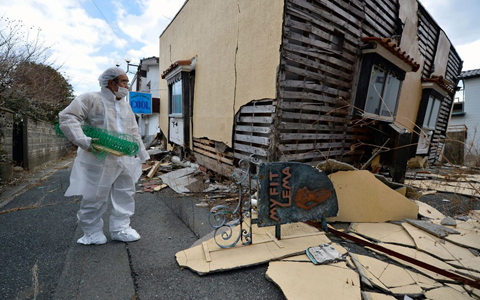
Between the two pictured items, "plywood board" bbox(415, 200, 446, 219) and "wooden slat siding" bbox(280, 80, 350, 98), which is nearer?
"plywood board" bbox(415, 200, 446, 219)

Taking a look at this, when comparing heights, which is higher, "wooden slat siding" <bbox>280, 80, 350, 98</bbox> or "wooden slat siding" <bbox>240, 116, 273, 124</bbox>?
"wooden slat siding" <bbox>280, 80, 350, 98</bbox>

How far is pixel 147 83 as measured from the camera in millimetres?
15430

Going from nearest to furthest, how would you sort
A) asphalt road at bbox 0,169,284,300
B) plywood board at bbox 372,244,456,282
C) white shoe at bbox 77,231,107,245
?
asphalt road at bbox 0,169,284,300 → plywood board at bbox 372,244,456,282 → white shoe at bbox 77,231,107,245

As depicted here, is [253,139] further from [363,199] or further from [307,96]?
[363,199]

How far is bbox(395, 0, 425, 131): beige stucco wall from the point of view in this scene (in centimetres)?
664

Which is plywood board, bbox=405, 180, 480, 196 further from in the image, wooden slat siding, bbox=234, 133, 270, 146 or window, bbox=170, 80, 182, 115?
window, bbox=170, 80, 182, 115

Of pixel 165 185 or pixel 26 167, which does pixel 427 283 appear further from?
pixel 26 167

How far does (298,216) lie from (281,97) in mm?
2199

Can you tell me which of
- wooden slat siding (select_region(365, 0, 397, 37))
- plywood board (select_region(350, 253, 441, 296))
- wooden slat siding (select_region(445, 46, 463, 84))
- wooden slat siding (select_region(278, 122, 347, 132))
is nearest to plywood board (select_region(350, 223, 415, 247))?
plywood board (select_region(350, 253, 441, 296))

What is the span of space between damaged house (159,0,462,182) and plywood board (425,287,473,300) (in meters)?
1.59

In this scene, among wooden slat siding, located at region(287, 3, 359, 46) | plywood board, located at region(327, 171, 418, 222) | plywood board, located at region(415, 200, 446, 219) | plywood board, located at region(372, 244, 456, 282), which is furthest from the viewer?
wooden slat siding, located at region(287, 3, 359, 46)

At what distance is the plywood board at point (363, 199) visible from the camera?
10.1 ft

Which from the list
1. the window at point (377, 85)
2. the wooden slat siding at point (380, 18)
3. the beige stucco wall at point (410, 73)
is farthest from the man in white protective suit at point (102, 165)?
the beige stucco wall at point (410, 73)

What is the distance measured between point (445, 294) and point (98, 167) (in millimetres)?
3372
